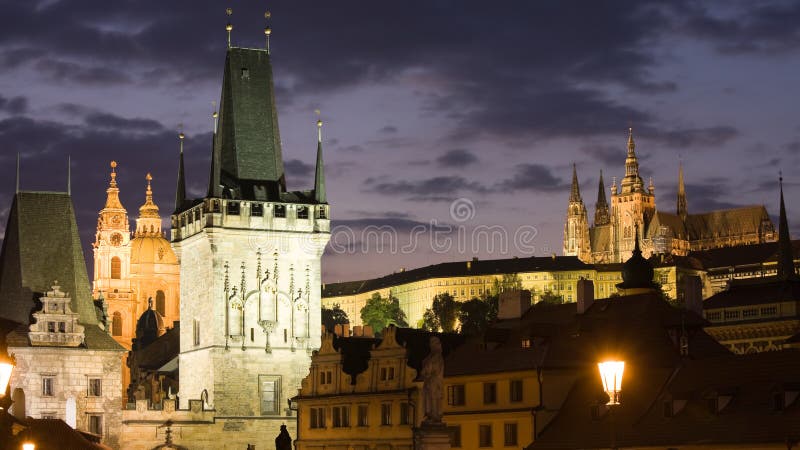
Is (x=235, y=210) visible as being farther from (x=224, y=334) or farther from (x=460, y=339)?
(x=460, y=339)

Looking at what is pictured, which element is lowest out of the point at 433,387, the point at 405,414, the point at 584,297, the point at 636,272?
the point at 405,414

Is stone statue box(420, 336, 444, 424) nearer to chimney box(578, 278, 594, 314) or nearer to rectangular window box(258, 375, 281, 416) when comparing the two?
chimney box(578, 278, 594, 314)

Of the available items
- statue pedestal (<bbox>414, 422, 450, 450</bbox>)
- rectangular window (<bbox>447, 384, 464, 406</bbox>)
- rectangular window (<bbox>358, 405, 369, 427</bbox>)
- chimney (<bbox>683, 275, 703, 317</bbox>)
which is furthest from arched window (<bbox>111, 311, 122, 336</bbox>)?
statue pedestal (<bbox>414, 422, 450, 450</bbox>)

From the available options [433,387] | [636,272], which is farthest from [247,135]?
[433,387]

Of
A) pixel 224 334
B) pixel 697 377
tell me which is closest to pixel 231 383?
pixel 224 334

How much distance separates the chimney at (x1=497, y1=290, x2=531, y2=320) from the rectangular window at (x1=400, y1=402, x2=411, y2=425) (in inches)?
387

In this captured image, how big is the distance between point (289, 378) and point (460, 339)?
1390 centimetres

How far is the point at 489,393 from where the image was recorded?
74625 mm

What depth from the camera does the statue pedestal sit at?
162ft

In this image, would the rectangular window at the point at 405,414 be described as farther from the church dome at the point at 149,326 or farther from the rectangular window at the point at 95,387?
the church dome at the point at 149,326

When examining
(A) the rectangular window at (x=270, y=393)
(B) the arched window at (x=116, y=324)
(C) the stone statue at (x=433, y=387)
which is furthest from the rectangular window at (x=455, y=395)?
(B) the arched window at (x=116, y=324)

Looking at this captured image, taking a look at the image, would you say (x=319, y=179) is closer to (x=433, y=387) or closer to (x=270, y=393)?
(x=270, y=393)

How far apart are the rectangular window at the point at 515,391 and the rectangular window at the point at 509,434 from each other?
1154 mm

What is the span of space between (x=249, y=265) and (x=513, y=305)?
60.1 feet
